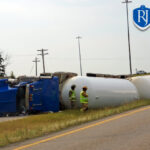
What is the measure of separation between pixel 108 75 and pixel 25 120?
36.0 ft

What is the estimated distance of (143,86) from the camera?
2620cm

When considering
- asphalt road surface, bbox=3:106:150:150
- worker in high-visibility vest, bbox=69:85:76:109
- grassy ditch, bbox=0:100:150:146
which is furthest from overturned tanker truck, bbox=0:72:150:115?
asphalt road surface, bbox=3:106:150:150

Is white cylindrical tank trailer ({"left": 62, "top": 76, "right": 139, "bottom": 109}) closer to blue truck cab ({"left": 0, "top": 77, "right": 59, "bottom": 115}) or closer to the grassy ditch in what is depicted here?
the grassy ditch

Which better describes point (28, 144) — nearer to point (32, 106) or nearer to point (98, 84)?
point (32, 106)

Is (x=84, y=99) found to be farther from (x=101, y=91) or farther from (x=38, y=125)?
(x=38, y=125)

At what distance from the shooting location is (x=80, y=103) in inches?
878

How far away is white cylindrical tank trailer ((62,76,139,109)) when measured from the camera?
864 inches

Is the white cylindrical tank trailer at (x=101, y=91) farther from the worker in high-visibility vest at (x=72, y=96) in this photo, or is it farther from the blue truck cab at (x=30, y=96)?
the blue truck cab at (x=30, y=96)

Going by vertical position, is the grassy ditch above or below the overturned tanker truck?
below

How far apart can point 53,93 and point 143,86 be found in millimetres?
7204

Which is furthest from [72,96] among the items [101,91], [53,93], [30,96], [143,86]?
[143,86]

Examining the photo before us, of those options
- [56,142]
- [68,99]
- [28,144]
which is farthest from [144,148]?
[68,99]

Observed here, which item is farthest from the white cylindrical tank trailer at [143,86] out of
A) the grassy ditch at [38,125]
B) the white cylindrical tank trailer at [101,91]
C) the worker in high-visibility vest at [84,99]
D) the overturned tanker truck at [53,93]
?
the worker in high-visibility vest at [84,99]

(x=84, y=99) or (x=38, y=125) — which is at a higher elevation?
(x=84, y=99)
